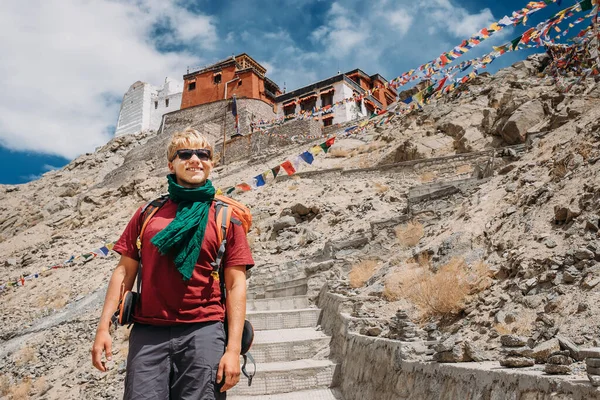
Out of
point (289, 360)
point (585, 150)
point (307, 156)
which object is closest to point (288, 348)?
point (289, 360)

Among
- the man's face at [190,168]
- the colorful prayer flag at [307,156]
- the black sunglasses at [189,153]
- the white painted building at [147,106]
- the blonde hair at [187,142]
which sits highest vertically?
the white painted building at [147,106]

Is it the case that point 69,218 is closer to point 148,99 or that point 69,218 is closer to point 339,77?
point 339,77

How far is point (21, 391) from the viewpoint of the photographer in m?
8.24

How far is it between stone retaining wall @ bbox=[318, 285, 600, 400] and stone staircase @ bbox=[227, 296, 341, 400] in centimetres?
21

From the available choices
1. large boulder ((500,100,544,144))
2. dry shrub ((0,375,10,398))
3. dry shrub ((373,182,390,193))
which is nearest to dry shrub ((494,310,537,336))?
dry shrub ((0,375,10,398))

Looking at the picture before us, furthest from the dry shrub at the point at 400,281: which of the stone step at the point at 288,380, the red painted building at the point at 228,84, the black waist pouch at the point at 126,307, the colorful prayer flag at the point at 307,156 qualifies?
the red painted building at the point at 228,84

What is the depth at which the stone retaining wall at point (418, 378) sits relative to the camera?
2.07m

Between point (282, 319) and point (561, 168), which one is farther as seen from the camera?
point (282, 319)

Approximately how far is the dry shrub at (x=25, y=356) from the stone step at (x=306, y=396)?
6.82 m

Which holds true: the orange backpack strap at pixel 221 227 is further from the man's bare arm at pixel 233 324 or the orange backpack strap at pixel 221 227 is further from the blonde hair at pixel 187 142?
the blonde hair at pixel 187 142

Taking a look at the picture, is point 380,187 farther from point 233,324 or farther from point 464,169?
point 233,324

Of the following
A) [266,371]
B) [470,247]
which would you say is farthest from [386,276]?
[266,371]

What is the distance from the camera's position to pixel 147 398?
6.54 feet

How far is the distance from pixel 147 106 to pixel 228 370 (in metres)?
51.0
